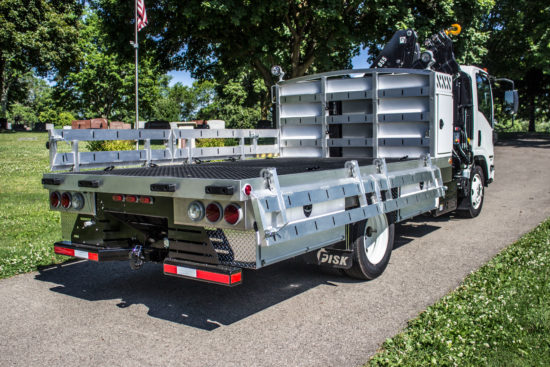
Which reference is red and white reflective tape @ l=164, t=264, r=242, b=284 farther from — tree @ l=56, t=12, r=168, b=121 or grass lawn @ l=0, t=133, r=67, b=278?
tree @ l=56, t=12, r=168, b=121

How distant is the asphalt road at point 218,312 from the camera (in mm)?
4129

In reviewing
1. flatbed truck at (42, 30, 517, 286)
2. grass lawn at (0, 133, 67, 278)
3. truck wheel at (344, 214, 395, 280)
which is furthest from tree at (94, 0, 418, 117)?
truck wheel at (344, 214, 395, 280)

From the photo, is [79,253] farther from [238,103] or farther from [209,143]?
[238,103]

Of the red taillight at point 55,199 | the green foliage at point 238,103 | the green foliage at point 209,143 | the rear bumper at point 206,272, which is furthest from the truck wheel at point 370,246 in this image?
the green foliage at point 238,103

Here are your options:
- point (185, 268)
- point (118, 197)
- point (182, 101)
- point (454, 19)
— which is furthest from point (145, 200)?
point (182, 101)

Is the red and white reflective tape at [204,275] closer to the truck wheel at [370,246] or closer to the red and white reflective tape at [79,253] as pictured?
the red and white reflective tape at [79,253]

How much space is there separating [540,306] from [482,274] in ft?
3.68

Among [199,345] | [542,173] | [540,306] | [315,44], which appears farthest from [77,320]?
[315,44]

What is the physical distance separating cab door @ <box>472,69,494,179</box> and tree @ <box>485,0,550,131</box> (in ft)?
64.1

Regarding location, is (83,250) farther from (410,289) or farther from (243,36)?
(243,36)

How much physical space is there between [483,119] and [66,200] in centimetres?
761

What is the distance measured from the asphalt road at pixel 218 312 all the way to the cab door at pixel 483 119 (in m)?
2.73

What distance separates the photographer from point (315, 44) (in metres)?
22.2

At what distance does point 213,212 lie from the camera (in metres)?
4.22
